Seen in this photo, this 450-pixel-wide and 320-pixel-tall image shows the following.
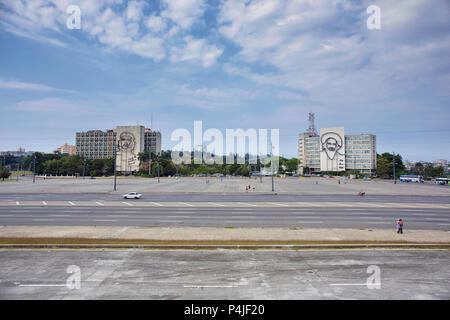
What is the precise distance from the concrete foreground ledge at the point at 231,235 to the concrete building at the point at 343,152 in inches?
5482

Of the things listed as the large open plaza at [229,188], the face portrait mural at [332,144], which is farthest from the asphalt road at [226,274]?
the face portrait mural at [332,144]

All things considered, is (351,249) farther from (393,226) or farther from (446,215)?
(446,215)

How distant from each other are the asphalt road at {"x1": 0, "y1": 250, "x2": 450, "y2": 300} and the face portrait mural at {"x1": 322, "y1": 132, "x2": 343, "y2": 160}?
474ft

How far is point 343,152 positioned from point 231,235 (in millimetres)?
149192

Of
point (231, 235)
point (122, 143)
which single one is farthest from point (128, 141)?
point (231, 235)

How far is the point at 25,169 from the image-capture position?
182m

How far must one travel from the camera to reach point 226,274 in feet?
37.9

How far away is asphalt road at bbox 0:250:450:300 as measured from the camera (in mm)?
9758

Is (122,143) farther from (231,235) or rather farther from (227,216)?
(231,235)

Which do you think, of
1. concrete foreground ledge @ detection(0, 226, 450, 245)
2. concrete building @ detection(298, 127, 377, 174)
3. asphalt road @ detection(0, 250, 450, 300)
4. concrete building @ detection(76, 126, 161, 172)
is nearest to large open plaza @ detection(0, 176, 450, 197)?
concrete foreground ledge @ detection(0, 226, 450, 245)

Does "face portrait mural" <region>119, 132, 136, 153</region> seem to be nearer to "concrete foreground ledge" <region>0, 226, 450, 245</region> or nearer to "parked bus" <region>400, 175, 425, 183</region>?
"parked bus" <region>400, 175, 425, 183</region>
